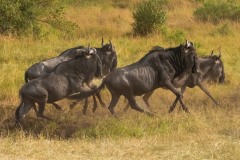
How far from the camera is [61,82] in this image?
28.7ft

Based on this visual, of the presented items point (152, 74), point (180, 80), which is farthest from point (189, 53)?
point (152, 74)

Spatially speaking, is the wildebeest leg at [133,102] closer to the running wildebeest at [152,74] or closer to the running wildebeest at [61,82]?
the running wildebeest at [152,74]

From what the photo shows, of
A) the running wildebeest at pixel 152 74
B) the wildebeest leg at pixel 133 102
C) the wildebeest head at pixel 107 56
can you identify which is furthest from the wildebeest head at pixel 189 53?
the wildebeest head at pixel 107 56

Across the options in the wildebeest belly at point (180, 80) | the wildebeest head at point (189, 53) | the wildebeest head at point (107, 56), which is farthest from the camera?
the wildebeest head at point (107, 56)

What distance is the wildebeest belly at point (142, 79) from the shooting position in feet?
30.0

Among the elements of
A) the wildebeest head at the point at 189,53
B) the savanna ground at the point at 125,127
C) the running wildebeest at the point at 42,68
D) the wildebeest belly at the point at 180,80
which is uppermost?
the wildebeest head at the point at 189,53

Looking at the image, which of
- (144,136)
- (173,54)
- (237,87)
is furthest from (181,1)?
(144,136)

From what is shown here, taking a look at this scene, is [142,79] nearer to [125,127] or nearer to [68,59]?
[125,127]

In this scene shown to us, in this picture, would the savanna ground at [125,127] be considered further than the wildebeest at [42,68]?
→ No

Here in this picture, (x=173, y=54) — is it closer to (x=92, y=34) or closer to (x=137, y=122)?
(x=137, y=122)

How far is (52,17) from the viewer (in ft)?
59.8

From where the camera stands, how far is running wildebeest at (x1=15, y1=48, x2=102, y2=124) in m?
8.52

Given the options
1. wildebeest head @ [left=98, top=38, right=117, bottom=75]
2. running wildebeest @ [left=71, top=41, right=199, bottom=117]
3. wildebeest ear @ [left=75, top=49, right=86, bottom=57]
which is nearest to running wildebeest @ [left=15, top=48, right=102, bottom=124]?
wildebeest ear @ [left=75, top=49, right=86, bottom=57]

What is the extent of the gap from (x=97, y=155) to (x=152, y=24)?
474 inches
